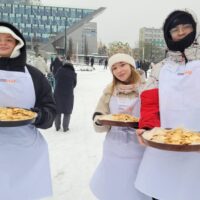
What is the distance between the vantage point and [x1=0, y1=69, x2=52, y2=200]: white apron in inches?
114

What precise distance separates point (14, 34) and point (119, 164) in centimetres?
138

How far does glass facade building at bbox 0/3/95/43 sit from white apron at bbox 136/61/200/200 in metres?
80.1

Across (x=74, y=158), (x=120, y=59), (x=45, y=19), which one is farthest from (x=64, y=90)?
(x=45, y=19)

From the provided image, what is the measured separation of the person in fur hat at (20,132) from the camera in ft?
9.57

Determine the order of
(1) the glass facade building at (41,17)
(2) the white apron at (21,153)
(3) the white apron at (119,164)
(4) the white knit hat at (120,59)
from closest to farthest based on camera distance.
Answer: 1. (2) the white apron at (21,153)
2. (3) the white apron at (119,164)
3. (4) the white knit hat at (120,59)
4. (1) the glass facade building at (41,17)

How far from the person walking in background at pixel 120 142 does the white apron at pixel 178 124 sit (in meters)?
0.52

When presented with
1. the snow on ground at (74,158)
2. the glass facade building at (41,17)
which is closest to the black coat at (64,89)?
the snow on ground at (74,158)

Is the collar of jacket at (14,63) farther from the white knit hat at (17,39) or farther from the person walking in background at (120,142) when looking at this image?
the person walking in background at (120,142)

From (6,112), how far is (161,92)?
1.09 m

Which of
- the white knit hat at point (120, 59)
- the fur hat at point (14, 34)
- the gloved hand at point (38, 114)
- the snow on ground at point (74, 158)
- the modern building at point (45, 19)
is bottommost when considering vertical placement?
the snow on ground at point (74, 158)

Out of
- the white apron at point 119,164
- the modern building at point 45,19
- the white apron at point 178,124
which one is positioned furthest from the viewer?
the modern building at point 45,19

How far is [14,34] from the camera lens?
299 centimetres

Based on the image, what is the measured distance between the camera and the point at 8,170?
290cm

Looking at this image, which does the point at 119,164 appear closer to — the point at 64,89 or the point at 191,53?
the point at 191,53
